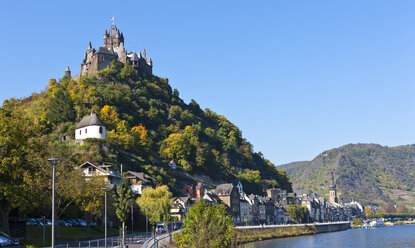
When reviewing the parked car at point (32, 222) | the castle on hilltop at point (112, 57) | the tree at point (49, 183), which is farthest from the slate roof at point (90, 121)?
the castle on hilltop at point (112, 57)

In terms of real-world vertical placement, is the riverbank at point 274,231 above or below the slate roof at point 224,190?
below

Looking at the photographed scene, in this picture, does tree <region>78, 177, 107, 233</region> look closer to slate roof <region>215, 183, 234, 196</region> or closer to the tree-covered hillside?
the tree-covered hillside

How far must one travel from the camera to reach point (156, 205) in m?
77.4

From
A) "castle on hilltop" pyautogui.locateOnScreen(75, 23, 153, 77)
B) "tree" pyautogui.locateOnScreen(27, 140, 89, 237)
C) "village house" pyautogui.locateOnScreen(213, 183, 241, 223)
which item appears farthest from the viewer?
"castle on hilltop" pyautogui.locateOnScreen(75, 23, 153, 77)

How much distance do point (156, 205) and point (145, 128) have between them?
6783cm

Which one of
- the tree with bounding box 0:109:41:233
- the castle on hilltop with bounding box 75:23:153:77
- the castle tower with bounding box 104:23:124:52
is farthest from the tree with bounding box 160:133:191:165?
the tree with bounding box 0:109:41:233

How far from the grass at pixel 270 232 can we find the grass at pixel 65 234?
28.6 meters

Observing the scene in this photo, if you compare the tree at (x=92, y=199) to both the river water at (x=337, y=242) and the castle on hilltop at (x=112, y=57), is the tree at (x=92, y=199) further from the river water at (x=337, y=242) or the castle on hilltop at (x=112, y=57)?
the castle on hilltop at (x=112, y=57)

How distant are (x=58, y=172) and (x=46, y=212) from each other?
7.98 metres

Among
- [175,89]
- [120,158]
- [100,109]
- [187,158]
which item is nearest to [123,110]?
[100,109]

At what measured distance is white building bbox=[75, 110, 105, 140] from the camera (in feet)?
349

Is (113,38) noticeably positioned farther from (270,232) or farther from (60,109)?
(270,232)

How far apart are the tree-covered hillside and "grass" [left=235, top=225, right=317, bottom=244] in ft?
79.8

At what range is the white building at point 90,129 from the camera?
106m
